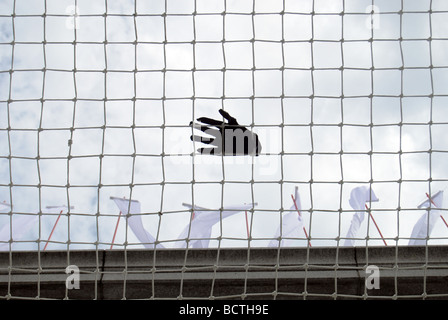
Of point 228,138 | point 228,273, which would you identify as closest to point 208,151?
point 228,138

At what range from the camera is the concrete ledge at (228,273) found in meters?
2.87

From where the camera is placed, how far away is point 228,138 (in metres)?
3.25

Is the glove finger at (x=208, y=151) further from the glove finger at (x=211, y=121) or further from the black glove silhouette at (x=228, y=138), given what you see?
the glove finger at (x=211, y=121)

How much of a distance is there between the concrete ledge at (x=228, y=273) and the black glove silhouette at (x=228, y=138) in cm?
56

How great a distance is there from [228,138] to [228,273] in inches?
28.7

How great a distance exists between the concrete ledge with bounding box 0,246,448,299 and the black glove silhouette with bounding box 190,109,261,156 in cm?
56

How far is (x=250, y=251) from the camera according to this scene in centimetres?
295

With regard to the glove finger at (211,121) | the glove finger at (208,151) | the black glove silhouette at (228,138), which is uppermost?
the glove finger at (211,121)

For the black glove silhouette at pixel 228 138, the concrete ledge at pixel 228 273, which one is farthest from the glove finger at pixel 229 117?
the concrete ledge at pixel 228 273

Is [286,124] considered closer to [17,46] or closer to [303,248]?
[303,248]

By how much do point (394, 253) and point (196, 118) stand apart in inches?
47.9

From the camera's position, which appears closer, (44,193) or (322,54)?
(44,193)

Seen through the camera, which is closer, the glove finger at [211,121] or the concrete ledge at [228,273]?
the concrete ledge at [228,273]

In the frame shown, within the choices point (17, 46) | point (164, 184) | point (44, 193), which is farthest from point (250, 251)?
point (17, 46)
